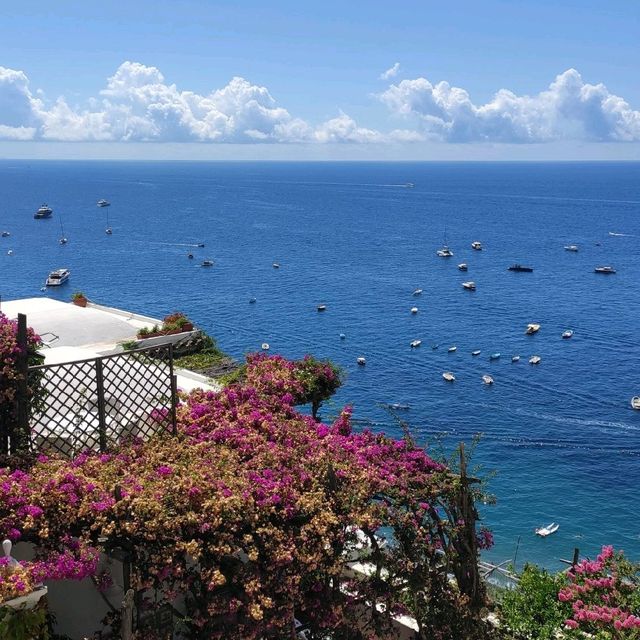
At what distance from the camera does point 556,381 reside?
51688 mm

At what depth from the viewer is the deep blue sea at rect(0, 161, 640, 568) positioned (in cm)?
3772

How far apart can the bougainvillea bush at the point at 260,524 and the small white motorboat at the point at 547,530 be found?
22044mm

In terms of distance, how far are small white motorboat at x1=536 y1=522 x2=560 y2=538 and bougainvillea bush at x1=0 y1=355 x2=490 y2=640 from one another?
22.0 metres

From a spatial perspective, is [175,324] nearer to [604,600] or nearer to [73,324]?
[73,324]

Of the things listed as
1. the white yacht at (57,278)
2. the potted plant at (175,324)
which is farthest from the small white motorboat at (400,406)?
the white yacht at (57,278)

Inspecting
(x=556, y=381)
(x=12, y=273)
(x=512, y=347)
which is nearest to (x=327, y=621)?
(x=556, y=381)

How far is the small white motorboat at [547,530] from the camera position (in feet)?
103

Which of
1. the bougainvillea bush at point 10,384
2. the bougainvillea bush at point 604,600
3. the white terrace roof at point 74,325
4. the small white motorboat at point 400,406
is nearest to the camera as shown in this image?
the bougainvillea bush at point 10,384

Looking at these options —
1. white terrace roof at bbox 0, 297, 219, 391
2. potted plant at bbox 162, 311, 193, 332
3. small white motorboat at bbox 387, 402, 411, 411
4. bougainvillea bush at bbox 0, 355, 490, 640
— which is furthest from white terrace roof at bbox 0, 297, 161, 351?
small white motorboat at bbox 387, 402, 411, 411

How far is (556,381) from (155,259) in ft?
220

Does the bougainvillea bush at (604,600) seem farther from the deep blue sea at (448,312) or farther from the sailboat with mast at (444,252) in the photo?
the sailboat with mast at (444,252)

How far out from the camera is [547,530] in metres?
31.5

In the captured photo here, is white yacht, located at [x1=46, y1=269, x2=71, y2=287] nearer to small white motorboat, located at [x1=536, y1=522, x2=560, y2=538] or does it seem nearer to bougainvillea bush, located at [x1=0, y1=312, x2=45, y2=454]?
small white motorboat, located at [x1=536, y1=522, x2=560, y2=538]

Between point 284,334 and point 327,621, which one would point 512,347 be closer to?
point 284,334
